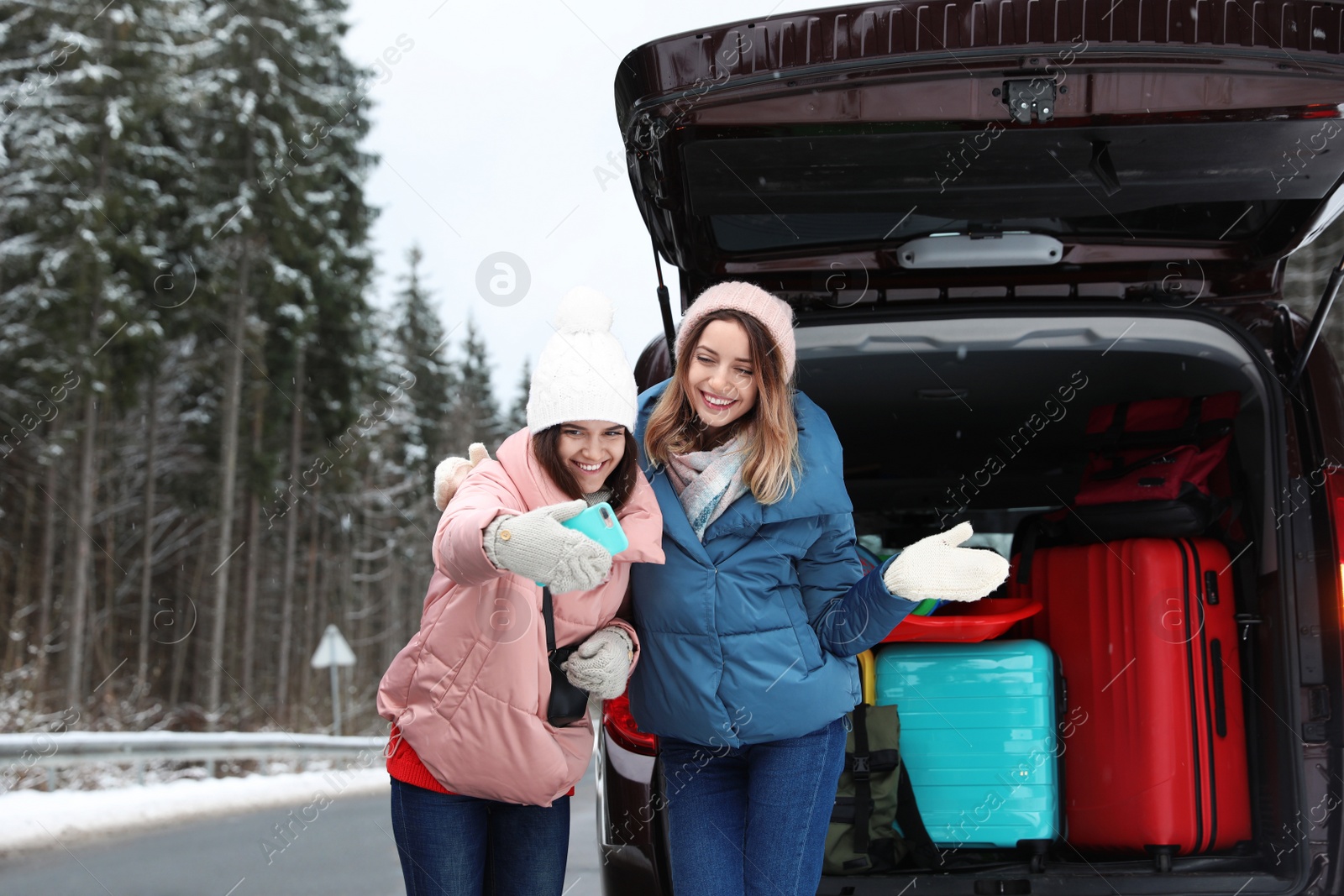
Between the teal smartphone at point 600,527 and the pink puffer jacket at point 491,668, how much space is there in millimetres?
126

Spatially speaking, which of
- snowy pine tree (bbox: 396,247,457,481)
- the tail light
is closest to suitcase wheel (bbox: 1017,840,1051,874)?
the tail light

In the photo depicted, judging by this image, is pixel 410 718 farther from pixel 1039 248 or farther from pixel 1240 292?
pixel 1240 292

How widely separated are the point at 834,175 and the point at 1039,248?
22.0 inches

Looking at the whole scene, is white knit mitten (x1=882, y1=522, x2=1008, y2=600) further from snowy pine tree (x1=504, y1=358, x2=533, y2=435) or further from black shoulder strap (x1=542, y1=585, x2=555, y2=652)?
snowy pine tree (x1=504, y1=358, x2=533, y2=435)

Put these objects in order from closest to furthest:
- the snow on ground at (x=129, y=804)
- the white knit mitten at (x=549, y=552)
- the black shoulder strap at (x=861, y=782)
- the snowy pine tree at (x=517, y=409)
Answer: the white knit mitten at (x=549, y=552), the black shoulder strap at (x=861, y=782), the snow on ground at (x=129, y=804), the snowy pine tree at (x=517, y=409)

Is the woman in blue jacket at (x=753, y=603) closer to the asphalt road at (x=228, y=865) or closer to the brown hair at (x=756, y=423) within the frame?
the brown hair at (x=756, y=423)

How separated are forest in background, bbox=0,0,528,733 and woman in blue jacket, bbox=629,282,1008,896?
992cm

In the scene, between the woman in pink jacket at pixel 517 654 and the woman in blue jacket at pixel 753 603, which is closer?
the woman in pink jacket at pixel 517 654

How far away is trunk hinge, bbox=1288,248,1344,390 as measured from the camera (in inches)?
94.7

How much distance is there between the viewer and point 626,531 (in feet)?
7.04

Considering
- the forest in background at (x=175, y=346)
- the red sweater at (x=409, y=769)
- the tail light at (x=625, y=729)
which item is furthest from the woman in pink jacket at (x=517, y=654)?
the forest in background at (x=175, y=346)

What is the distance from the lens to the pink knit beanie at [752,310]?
2438 millimetres

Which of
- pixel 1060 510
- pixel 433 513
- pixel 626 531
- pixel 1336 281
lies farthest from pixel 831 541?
pixel 433 513

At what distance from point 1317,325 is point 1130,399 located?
112 centimetres
